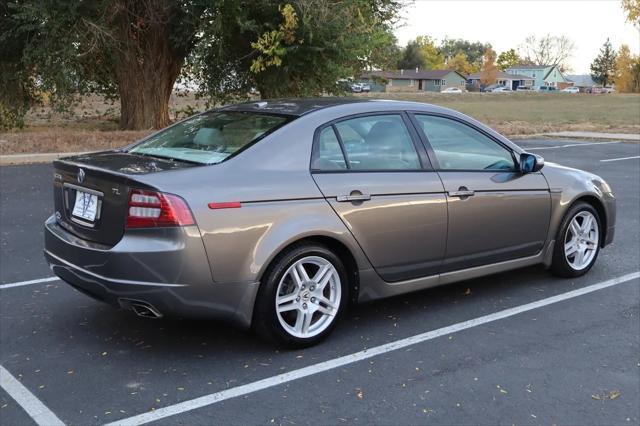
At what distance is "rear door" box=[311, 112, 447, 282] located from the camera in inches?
176

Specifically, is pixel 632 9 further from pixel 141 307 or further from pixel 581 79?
pixel 581 79

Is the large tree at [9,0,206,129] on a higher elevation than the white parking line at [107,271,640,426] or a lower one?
higher

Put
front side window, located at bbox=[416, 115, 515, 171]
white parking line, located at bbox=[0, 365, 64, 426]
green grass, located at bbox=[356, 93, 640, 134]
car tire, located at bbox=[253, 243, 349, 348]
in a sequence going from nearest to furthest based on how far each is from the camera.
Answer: white parking line, located at bbox=[0, 365, 64, 426]
car tire, located at bbox=[253, 243, 349, 348]
front side window, located at bbox=[416, 115, 515, 171]
green grass, located at bbox=[356, 93, 640, 134]

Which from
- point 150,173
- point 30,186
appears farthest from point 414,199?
point 30,186

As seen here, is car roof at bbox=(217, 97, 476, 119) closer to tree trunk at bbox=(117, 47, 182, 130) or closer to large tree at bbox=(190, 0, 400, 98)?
large tree at bbox=(190, 0, 400, 98)

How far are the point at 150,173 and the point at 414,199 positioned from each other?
1.80m

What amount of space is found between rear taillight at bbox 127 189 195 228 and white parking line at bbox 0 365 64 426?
1.04 metres

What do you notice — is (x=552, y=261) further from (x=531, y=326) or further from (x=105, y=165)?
(x=105, y=165)

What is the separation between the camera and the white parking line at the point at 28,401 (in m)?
3.38

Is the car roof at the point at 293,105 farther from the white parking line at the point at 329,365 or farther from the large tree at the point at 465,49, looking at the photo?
the large tree at the point at 465,49

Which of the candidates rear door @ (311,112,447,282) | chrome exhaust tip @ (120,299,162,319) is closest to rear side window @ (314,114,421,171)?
rear door @ (311,112,447,282)

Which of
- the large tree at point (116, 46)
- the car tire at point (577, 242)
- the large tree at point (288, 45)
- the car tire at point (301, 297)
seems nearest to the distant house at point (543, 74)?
the large tree at point (288, 45)

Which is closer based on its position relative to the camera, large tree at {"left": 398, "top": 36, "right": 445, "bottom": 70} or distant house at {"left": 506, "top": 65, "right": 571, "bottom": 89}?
large tree at {"left": 398, "top": 36, "right": 445, "bottom": 70}

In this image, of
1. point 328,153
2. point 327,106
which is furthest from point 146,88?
point 328,153
